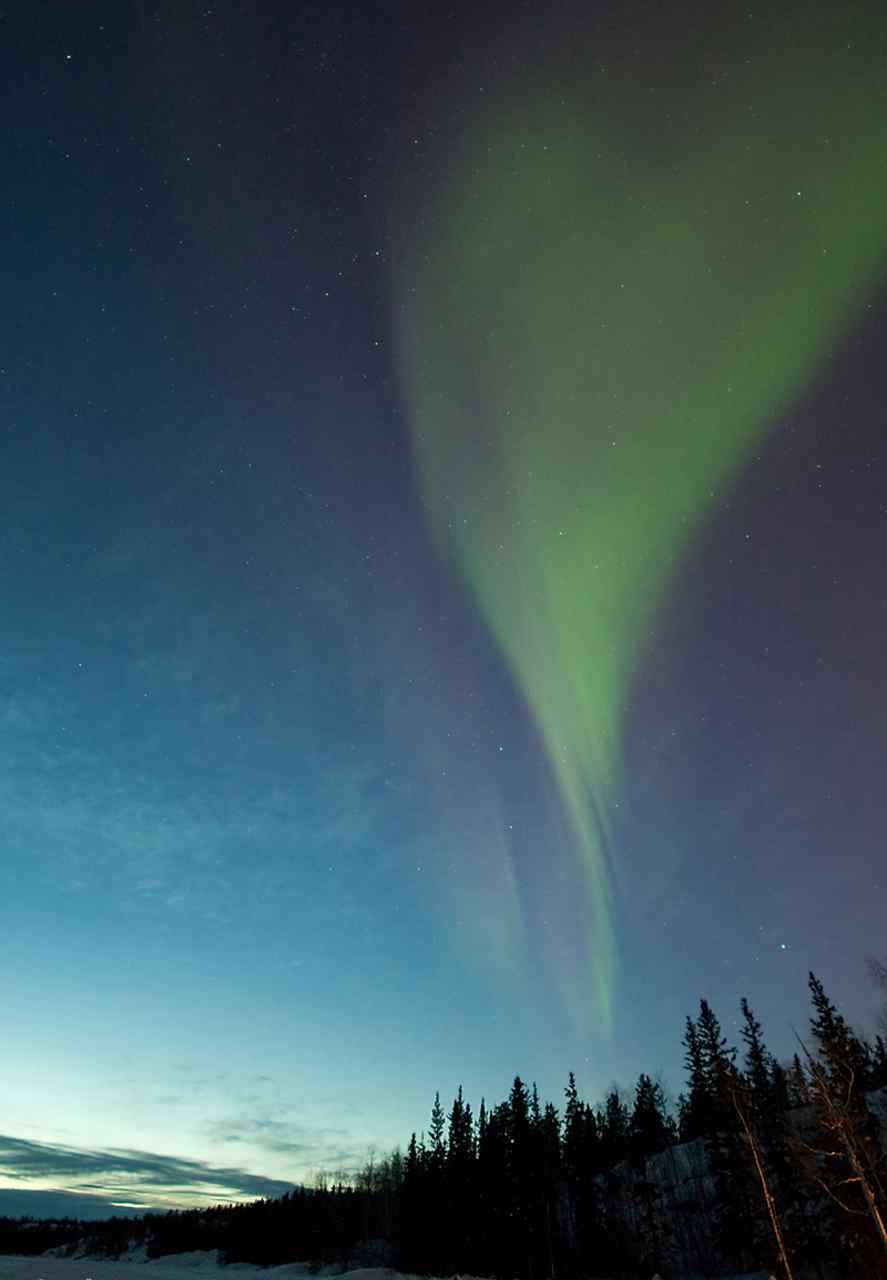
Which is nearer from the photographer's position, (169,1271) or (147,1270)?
(147,1270)

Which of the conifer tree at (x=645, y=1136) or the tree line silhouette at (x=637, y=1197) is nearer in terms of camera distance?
the tree line silhouette at (x=637, y=1197)

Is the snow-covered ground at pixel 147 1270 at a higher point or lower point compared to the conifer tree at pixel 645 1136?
lower

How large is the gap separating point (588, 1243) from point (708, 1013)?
2807 cm

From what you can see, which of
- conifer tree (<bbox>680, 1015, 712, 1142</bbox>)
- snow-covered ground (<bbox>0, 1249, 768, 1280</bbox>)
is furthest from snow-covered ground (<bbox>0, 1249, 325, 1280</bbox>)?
conifer tree (<bbox>680, 1015, 712, 1142</bbox>)

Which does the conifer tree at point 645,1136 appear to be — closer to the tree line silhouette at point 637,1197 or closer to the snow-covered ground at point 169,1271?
the tree line silhouette at point 637,1197

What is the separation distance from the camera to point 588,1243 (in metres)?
80.8

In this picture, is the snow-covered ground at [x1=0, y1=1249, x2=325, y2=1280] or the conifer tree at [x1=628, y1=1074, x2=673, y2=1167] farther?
the conifer tree at [x1=628, y1=1074, x2=673, y2=1167]

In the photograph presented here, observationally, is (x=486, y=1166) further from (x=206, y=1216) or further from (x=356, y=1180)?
(x=206, y=1216)

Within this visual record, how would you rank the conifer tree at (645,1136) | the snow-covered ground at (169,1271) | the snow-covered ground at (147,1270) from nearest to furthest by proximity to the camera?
the snow-covered ground at (147,1270) → the snow-covered ground at (169,1271) → the conifer tree at (645,1136)

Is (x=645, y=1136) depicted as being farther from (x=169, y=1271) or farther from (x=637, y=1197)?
(x=169, y=1271)

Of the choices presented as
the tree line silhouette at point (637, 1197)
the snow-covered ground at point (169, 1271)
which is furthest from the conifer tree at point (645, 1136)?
the snow-covered ground at point (169, 1271)

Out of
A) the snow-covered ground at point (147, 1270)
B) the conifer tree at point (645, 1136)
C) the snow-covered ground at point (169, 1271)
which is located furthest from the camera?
the conifer tree at point (645, 1136)

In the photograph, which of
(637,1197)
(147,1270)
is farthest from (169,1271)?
(637,1197)

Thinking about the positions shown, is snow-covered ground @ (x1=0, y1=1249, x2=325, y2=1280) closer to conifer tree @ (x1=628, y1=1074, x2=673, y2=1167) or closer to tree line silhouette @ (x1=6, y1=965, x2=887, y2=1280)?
tree line silhouette @ (x1=6, y1=965, x2=887, y2=1280)
